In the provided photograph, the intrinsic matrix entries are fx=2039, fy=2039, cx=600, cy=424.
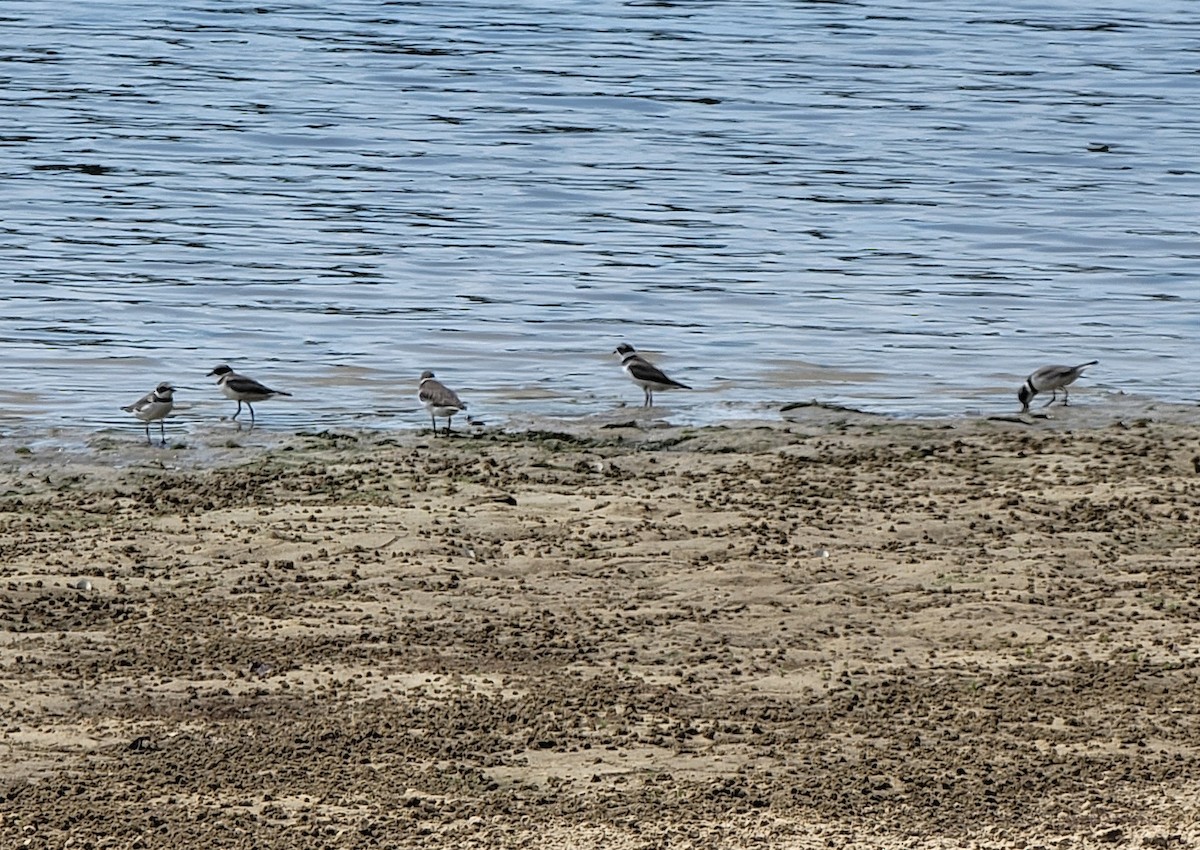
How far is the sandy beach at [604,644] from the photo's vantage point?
656 centimetres

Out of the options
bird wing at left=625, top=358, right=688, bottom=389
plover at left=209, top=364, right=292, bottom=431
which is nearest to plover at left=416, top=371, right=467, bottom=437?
plover at left=209, top=364, right=292, bottom=431

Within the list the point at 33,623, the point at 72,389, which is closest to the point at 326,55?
the point at 72,389

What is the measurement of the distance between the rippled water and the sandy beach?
2.13m

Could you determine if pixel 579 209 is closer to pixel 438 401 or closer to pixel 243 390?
pixel 243 390

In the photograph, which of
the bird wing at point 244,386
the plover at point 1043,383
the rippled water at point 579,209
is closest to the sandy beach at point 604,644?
the bird wing at point 244,386

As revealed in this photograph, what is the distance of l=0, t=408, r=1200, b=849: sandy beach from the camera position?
21.5 feet

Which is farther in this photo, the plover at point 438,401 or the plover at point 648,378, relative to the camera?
the plover at point 648,378

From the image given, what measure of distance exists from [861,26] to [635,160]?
46.2ft

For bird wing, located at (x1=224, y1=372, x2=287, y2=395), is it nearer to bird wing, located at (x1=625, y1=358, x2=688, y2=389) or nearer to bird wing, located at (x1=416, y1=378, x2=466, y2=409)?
bird wing, located at (x1=416, y1=378, x2=466, y2=409)

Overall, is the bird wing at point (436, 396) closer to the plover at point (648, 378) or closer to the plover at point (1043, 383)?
the plover at point (648, 378)

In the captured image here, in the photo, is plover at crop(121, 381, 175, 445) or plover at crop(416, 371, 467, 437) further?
plover at crop(416, 371, 467, 437)

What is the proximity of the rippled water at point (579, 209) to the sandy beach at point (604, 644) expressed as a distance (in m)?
2.13

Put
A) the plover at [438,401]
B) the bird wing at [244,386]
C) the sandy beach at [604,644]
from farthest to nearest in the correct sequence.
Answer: the bird wing at [244,386], the plover at [438,401], the sandy beach at [604,644]

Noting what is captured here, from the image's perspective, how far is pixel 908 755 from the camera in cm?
698
